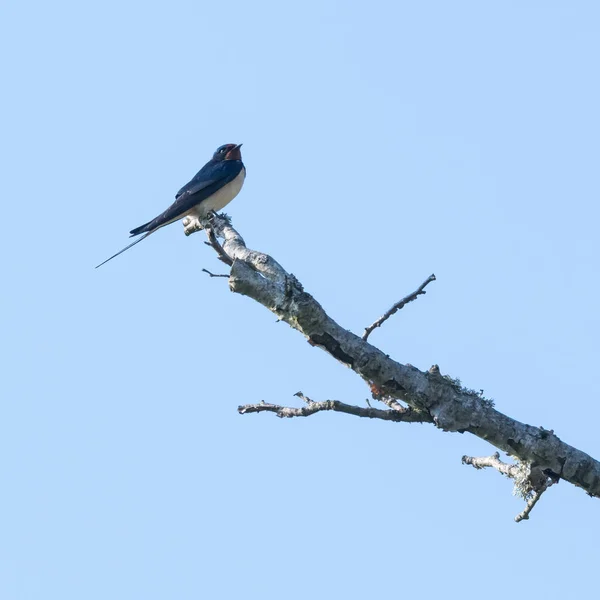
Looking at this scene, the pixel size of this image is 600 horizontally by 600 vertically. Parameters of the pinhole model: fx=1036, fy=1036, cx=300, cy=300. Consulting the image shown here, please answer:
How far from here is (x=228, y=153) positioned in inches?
569

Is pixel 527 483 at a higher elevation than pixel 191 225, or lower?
lower

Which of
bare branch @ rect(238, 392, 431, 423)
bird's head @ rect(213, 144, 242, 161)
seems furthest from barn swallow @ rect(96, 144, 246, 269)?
bare branch @ rect(238, 392, 431, 423)

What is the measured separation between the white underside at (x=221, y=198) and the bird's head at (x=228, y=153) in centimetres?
67

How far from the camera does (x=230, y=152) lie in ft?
47.5

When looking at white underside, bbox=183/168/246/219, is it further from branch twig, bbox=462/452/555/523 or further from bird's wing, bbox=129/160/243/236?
branch twig, bbox=462/452/555/523

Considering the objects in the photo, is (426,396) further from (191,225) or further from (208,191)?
(208,191)

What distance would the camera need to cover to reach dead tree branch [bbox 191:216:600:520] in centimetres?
641

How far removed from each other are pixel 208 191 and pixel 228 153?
73.4 inches

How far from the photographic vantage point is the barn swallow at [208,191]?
12.2 m

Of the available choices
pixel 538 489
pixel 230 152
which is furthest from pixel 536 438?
pixel 230 152

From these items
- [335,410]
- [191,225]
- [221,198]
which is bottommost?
[335,410]

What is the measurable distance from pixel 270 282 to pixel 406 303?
37.4 inches

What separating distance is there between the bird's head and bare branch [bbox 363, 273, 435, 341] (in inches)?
309

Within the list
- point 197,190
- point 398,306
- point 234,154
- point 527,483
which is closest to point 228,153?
point 234,154
